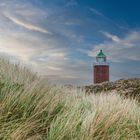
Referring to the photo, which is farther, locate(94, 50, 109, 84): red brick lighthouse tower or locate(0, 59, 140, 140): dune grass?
locate(94, 50, 109, 84): red brick lighthouse tower

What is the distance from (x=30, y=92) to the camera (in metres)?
7.12

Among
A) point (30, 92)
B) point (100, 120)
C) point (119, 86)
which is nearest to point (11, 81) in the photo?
point (30, 92)

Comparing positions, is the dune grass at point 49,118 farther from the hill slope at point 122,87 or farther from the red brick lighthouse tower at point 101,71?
the red brick lighthouse tower at point 101,71

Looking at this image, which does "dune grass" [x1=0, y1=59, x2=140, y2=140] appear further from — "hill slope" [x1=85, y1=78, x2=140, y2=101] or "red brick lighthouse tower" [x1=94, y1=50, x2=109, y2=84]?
"red brick lighthouse tower" [x1=94, y1=50, x2=109, y2=84]

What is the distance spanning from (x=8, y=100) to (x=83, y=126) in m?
1.21

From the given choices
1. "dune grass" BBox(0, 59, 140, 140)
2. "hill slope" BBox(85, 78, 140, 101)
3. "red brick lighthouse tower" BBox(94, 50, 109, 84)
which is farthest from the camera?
"red brick lighthouse tower" BBox(94, 50, 109, 84)

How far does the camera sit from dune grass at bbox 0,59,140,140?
232 inches

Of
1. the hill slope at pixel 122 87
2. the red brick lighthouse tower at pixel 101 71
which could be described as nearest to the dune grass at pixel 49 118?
the hill slope at pixel 122 87

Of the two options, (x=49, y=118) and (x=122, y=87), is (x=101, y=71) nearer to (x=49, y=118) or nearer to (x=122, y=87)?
(x=122, y=87)

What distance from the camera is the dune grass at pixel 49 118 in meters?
5.90

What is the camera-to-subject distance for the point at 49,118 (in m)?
6.68

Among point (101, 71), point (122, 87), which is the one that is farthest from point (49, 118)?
point (101, 71)

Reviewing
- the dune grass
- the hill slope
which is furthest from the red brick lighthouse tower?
the dune grass

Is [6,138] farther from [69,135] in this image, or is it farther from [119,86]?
[119,86]
